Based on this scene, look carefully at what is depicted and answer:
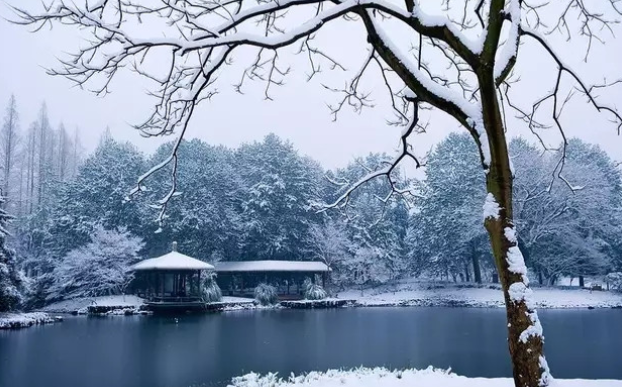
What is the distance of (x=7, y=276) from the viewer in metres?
21.9

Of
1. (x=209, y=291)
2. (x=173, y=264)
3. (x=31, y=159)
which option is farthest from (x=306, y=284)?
(x=31, y=159)

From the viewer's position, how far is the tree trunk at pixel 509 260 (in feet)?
14.4

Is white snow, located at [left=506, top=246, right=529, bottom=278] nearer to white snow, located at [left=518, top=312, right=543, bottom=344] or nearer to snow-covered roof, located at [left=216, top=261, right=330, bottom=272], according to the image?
white snow, located at [left=518, top=312, right=543, bottom=344]

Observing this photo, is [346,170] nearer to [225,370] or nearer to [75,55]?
[225,370]

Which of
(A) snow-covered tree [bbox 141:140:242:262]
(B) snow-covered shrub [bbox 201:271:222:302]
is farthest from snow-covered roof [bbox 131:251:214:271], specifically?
(A) snow-covered tree [bbox 141:140:242:262]

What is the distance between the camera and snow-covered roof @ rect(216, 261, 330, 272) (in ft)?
119

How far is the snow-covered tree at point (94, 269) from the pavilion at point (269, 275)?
6570 millimetres

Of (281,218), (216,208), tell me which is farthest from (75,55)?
(281,218)

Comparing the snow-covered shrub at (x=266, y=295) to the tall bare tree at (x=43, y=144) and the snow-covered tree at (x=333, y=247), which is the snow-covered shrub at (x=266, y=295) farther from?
the tall bare tree at (x=43, y=144)

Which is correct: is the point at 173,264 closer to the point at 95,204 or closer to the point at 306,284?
the point at 306,284

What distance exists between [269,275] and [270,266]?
216 centimetres

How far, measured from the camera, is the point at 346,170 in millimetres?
52594

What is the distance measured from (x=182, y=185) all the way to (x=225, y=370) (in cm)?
2824

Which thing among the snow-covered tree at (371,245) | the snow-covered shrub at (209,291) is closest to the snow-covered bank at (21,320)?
the snow-covered shrub at (209,291)
